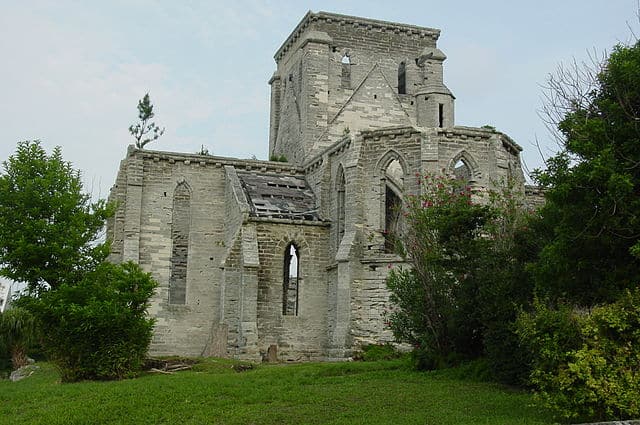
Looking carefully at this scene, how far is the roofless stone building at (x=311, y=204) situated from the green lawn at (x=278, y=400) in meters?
7.89

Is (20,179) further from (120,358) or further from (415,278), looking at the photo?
(415,278)

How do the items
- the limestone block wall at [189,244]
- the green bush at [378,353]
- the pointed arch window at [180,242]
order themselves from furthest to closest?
1. the pointed arch window at [180,242]
2. the limestone block wall at [189,244]
3. the green bush at [378,353]

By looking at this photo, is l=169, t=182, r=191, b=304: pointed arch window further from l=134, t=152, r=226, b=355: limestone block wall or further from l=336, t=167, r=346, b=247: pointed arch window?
l=336, t=167, r=346, b=247: pointed arch window

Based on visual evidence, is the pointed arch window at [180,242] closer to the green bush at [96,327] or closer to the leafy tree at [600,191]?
the green bush at [96,327]

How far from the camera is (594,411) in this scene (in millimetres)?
11938

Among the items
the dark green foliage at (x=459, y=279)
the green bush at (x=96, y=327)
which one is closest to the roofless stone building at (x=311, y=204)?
the dark green foliage at (x=459, y=279)

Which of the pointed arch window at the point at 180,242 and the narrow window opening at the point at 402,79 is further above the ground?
the narrow window opening at the point at 402,79

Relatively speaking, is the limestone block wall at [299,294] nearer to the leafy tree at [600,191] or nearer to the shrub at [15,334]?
the shrub at [15,334]

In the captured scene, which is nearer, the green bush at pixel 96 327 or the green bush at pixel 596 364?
the green bush at pixel 596 364

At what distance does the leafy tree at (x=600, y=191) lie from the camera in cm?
1279

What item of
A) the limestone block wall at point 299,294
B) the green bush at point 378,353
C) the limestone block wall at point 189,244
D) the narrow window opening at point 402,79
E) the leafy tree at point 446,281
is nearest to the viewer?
the leafy tree at point 446,281

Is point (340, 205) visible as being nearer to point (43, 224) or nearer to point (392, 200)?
point (392, 200)

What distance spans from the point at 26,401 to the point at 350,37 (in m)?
24.0

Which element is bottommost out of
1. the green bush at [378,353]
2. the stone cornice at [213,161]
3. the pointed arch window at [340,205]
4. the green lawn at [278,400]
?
the green lawn at [278,400]
